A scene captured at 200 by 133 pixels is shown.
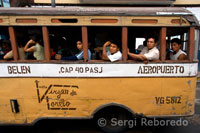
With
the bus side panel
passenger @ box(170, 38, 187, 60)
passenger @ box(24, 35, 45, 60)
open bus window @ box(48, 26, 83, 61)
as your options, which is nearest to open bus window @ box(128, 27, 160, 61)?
passenger @ box(170, 38, 187, 60)

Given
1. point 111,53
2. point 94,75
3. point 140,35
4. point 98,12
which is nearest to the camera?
point 98,12

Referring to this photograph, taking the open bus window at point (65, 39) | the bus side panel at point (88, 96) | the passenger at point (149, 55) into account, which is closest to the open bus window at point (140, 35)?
the passenger at point (149, 55)

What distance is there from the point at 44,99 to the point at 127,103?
170 centimetres

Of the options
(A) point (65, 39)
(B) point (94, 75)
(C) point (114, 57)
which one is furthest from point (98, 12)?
(A) point (65, 39)

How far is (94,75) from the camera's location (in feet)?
8.62

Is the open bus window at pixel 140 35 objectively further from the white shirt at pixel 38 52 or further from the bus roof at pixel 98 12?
the white shirt at pixel 38 52

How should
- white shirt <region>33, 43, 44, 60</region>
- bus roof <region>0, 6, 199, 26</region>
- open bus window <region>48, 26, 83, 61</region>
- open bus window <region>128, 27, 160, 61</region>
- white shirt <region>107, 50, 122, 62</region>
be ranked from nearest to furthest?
bus roof <region>0, 6, 199, 26</region> → white shirt <region>107, 50, 122, 62</region> → white shirt <region>33, 43, 44, 60</region> → open bus window <region>128, 27, 160, 61</region> → open bus window <region>48, 26, 83, 61</region>

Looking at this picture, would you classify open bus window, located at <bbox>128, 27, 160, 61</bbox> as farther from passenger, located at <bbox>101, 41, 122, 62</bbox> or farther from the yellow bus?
passenger, located at <bbox>101, 41, 122, 62</bbox>

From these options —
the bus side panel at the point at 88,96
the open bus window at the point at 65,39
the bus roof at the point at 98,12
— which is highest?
the bus roof at the point at 98,12

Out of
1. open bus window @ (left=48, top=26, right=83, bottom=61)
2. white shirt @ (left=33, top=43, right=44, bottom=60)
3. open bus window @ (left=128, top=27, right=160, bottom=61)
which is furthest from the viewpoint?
open bus window @ (left=48, top=26, right=83, bottom=61)

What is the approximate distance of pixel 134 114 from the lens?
9.12 ft

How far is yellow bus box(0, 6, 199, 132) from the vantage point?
2.50 meters

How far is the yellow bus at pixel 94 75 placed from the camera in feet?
8.20

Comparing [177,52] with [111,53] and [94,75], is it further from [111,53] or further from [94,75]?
[94,75]
